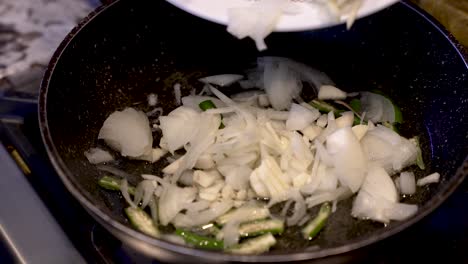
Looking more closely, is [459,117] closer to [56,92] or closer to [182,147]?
[182,147]

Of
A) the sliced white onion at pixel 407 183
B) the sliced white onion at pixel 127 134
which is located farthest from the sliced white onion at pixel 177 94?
the sliced white onion at pixel 407 183

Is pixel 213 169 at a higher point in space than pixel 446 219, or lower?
higher

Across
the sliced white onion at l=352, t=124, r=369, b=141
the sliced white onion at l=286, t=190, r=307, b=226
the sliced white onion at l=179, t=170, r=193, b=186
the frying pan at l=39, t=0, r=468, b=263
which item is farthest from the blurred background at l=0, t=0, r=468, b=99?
the sliced white onion at l=286, t=190, r=307, b=226

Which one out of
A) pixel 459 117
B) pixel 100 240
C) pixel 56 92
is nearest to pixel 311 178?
pixel 459 117

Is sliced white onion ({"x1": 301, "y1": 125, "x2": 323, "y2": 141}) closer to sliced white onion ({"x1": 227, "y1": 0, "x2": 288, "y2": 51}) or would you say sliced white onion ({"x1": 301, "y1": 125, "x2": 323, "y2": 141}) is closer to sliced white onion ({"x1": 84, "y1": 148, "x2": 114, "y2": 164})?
sliced white onion ({"x1": 227, "y1": 0, "x2": 288, "y2": 51})

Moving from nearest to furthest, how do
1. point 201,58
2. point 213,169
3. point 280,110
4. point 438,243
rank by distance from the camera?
point 438,243 < point 213,169 < point 280,110 < point 201,58

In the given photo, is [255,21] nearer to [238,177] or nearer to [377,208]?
[238,177]
